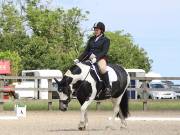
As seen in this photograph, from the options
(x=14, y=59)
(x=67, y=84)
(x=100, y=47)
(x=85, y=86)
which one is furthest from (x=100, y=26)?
(x=14, y=59)

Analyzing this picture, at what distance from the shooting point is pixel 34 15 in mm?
71062

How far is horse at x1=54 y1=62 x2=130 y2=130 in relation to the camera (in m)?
14.3

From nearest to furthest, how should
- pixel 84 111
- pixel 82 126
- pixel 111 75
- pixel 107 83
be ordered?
pixel 82 126 → pixel 84 111 → pixel 107 83 → pixel 111 75

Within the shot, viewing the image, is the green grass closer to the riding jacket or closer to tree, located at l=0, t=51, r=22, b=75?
the riding jacket

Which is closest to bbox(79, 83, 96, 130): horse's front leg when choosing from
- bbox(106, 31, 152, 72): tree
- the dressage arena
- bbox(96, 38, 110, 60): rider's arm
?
the dressage arena

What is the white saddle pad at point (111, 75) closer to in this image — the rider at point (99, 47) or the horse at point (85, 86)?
the horse at point (85, 86)

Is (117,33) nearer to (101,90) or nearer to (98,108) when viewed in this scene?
(98,108)

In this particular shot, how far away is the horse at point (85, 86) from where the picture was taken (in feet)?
46.9

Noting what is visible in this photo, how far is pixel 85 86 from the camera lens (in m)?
14.5

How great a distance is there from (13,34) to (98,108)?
42268mm

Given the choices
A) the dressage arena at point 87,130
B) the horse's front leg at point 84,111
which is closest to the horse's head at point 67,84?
the horse's front leg at point 84,111

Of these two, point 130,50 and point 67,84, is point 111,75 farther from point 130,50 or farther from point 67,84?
point 130,50

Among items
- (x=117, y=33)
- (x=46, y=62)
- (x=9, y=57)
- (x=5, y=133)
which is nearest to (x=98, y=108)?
(x=5, y=133)

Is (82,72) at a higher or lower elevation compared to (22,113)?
higher
